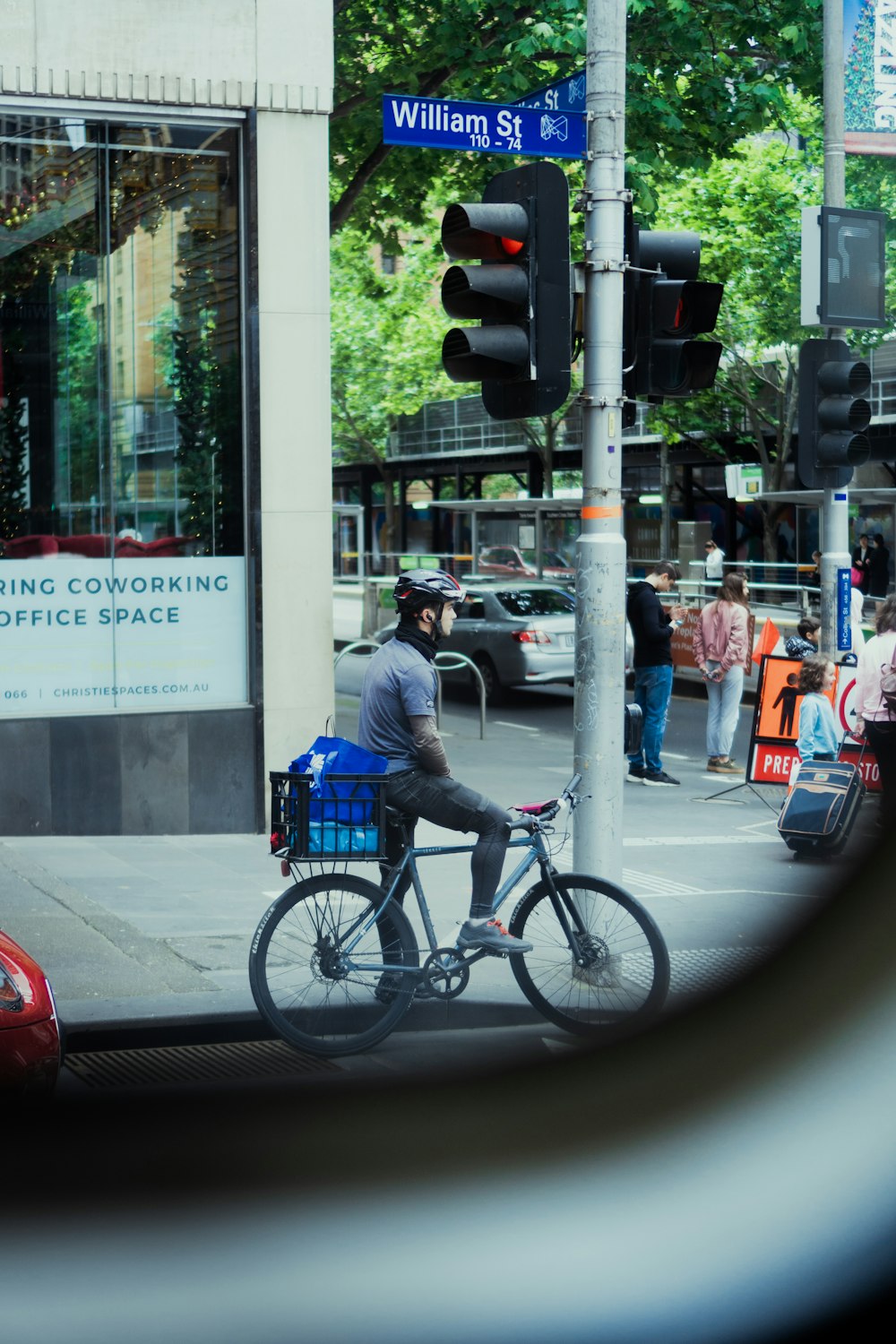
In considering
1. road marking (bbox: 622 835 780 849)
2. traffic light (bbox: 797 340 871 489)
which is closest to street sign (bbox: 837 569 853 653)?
traffic light (bbox: 797 340 871 489)

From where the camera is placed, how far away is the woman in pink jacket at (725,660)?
1352 cm

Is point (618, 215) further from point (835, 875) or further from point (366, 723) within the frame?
point (835, 875)

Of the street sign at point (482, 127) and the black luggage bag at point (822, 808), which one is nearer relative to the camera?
the street sign at point (482, 127)

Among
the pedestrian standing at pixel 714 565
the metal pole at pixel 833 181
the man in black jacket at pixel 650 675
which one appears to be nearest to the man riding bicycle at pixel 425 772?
the metal pole at pixel 833 181

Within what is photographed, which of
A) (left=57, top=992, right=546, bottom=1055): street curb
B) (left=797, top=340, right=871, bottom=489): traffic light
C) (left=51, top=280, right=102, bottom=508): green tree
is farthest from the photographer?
(left=797, top=340, right=871, bottom=489): traffic light

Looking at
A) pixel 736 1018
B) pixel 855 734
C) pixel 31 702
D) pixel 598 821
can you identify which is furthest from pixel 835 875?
pixel 31 702

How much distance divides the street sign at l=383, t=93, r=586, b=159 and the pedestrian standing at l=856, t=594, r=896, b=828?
12.5ft

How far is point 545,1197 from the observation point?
4711 mm

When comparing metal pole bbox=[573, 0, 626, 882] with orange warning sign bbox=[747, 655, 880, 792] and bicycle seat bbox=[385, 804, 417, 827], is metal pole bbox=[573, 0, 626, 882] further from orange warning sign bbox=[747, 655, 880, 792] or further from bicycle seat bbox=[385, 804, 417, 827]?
orange warning sign bbox=[747, 655, 880, 792]

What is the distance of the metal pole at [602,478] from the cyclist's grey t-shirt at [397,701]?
88cm

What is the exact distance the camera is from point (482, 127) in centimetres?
796

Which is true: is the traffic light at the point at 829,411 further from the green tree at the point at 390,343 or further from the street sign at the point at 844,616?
the green tree at the point at 390,343

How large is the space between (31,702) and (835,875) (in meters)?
5.13

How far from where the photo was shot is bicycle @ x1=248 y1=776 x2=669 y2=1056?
5.77 metres
